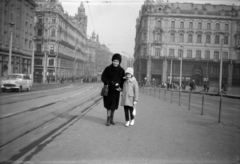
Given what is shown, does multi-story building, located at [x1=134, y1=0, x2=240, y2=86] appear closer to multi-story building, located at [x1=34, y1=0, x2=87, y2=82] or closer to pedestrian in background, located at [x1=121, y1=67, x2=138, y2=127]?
multi-story building, located at [x1=34, y1=0, x2=87, y2=82]

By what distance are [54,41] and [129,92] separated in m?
50.4

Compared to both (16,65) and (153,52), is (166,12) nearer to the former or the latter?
(153,52)

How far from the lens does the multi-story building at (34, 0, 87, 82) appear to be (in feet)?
149

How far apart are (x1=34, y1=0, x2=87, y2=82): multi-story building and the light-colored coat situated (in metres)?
33.1

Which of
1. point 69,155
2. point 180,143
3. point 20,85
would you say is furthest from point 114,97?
point 20,85

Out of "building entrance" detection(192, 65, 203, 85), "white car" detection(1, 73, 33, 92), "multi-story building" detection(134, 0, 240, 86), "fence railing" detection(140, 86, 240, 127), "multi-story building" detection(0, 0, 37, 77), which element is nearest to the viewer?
"fence railing" detection(140, 86, 240, 127)

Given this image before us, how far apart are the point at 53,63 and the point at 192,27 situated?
3538 centimetres

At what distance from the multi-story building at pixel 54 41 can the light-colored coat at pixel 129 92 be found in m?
33.1

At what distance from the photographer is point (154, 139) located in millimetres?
5684

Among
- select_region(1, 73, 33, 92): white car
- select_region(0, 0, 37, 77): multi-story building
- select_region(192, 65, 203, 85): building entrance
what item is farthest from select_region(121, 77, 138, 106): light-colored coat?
select_region(192, 65, 203, 85): building entrance

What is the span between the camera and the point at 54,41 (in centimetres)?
5422

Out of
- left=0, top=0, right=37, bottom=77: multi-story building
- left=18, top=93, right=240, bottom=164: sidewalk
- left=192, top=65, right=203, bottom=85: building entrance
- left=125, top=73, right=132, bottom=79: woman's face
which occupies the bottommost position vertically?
left=18, top=93, right=240, bottom=164: sidewalk

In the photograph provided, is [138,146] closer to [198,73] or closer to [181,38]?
[198,73]

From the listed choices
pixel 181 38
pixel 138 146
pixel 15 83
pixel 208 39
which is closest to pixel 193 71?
pixel 208 39
